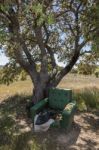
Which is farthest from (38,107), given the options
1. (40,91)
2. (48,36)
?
(48,36)

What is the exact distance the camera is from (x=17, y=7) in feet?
29.2

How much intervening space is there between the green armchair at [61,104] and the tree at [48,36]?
556 millimetres

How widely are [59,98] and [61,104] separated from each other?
0.18m

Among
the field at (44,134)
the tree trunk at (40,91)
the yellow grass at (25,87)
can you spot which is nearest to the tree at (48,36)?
the tree trunk at (40,91)

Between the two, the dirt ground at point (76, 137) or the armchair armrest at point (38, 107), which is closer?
the dirt ground at point (76, 137)

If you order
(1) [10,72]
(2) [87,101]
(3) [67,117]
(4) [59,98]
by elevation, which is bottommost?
(3) [67,117]

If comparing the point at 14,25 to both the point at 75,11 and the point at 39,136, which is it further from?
the point at 39,136

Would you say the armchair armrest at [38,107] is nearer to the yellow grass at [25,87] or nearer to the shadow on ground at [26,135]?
the shadow on ground at [26,135]

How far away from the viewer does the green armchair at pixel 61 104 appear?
28.5 feet

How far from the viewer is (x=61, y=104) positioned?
9727 millimetres

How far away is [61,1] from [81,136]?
422 centimetres

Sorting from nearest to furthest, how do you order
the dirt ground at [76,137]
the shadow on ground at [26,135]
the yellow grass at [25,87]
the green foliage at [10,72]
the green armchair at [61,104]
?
1. the shadow on ground at [26,135]
2. the dirt ground at [76,137]
3. the green armchair at [61,104]
4. the green foliage at [10,72]
5. the yellow grass at [25,87]

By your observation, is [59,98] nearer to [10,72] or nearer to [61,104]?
[61,104]

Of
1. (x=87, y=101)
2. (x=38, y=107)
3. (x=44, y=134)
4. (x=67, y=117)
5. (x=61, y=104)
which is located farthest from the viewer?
(x=87, y=101)
